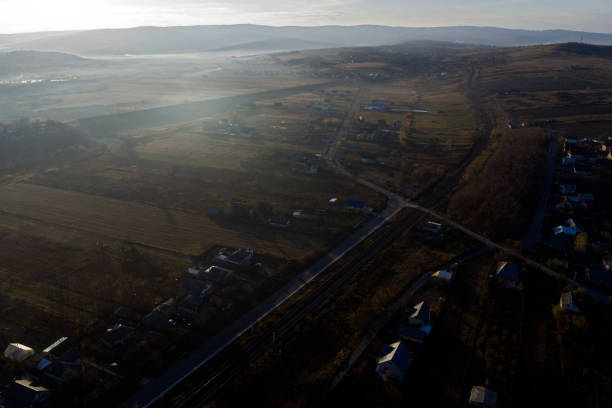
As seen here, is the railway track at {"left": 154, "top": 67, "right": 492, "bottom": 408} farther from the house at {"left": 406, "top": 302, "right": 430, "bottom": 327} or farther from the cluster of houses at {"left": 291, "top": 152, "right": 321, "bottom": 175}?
the cluster of houses at {"left": 291, "top": 152, "right": 321, "bottom": 175}

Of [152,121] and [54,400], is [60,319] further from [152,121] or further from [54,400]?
[152,121]

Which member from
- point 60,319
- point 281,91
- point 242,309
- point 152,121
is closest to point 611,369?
point 242,309

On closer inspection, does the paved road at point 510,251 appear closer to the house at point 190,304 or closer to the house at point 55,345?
the house at point 190,304

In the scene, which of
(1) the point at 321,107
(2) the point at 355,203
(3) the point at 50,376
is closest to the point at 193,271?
(3) the point at 50,376

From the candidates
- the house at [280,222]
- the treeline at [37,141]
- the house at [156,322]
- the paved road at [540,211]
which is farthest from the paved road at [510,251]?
the treeline at [37,141]

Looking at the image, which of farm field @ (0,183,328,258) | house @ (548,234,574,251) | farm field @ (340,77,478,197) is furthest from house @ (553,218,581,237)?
farm field @ (0,183,328,258)

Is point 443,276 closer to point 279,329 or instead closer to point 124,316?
point 279,329
